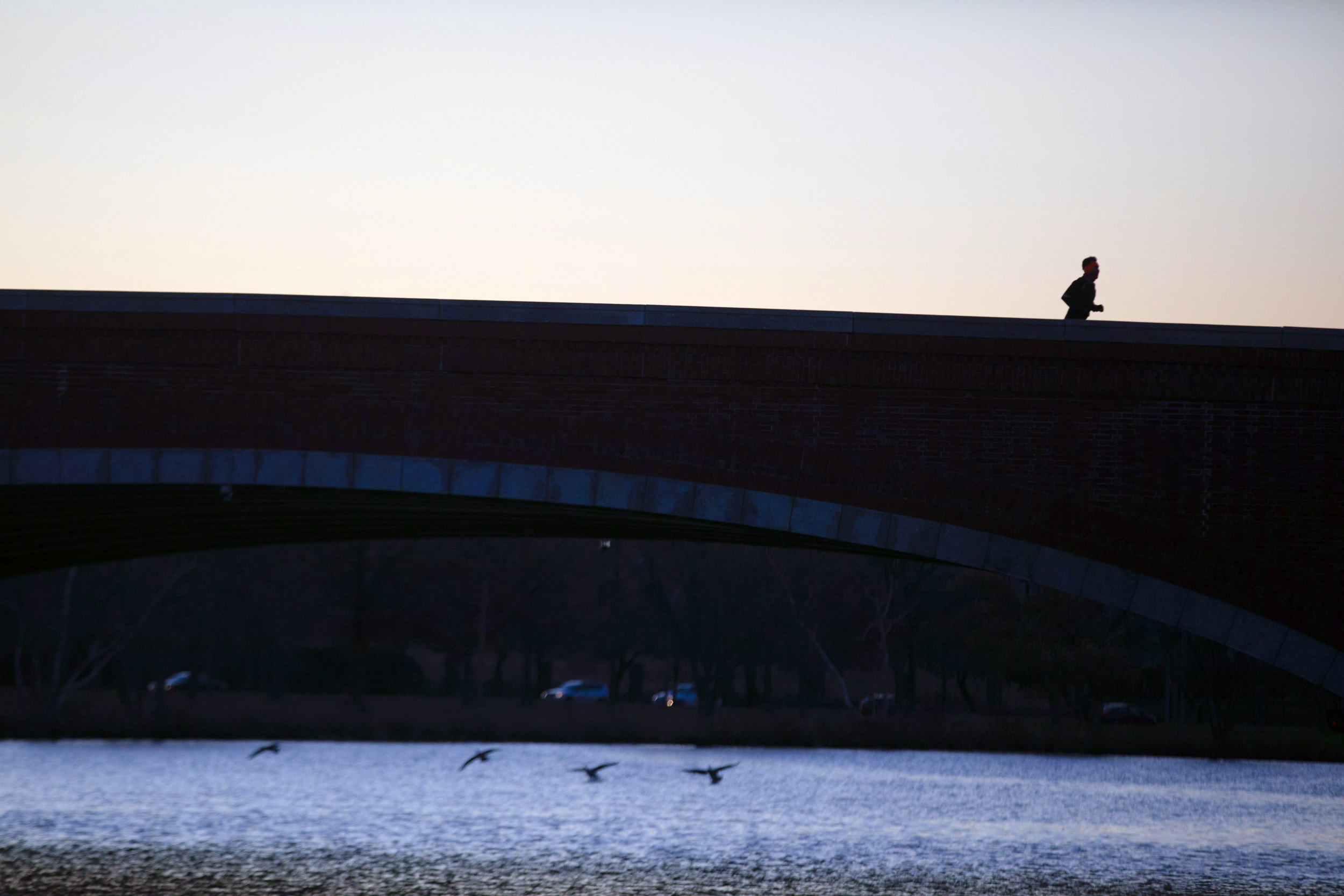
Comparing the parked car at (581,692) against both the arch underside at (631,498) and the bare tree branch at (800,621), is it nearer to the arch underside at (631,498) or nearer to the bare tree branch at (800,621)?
the bare tree branch at (800,621)

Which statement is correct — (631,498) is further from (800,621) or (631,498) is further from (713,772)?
(800,621)

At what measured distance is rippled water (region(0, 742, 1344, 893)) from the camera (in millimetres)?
28500

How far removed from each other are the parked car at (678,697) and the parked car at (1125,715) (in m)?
20.9

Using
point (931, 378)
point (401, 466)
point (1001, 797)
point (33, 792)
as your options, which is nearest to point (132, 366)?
point (401, 466)

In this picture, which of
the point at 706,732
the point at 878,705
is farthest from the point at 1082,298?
the point at 878,705

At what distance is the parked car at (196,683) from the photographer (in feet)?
244

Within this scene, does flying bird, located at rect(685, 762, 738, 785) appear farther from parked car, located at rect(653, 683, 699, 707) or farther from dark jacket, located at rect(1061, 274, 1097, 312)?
parked car, located at rect(653, 683, 699, 707)

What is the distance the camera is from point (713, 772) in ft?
140

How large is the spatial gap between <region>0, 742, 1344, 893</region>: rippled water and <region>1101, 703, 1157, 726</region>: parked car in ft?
48.7

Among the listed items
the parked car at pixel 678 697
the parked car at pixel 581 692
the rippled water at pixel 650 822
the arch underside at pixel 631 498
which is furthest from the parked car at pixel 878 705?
the arch underside at pixel 631 498

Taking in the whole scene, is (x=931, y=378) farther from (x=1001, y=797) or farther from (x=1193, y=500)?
(x=1001, y=797)

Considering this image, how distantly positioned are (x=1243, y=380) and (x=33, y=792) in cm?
3513

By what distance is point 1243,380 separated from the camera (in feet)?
67.0

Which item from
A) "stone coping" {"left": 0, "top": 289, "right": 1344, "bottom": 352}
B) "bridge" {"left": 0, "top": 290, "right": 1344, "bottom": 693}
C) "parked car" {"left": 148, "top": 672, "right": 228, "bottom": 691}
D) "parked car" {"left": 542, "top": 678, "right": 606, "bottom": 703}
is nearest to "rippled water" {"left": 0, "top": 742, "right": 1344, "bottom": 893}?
"bridge" {"left": 0, "top": 290, "right": 1344, "bottom": 693}
